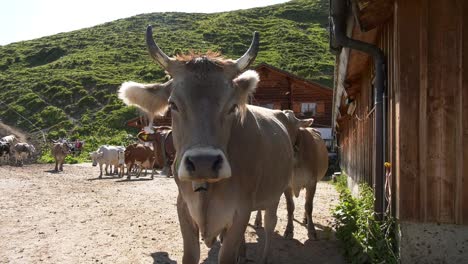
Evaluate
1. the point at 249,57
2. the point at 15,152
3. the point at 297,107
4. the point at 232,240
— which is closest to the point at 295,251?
the point at 232,240

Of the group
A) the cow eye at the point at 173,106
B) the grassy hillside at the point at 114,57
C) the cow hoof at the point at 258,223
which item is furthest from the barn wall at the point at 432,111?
the grassy hillside at the point at 114,57

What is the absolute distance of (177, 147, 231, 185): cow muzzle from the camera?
378 centimetres

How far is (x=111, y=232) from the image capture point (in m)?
8.65

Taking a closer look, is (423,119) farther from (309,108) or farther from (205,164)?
(309,108)

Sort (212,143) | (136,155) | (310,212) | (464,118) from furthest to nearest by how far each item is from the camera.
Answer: (136,155)
(310,212)
(464,118)
(212,143)

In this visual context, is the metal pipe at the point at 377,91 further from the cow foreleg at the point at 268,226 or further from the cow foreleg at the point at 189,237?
the cow foreleg at the point at 189,237

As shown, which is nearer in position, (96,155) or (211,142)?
(211,142)

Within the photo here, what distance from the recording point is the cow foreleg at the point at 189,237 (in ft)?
15.5

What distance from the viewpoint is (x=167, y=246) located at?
25.0ft

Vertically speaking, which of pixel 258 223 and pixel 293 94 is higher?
pixel 293 94

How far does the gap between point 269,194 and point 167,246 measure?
8.44 feet

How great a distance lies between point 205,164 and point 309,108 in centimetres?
3182

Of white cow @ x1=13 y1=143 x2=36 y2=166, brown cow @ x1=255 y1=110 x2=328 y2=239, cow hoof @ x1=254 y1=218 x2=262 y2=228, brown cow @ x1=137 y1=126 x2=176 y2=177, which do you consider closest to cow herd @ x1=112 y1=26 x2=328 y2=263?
brown cow @ x1=137 y1=126 x2=176 y2=177

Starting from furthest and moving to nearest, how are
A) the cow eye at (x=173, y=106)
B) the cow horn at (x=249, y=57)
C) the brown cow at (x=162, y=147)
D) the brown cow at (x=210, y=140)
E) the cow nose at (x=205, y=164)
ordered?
the brown cow at (x=162, y=147)
the cow horn at (x=249, y=57)
the cow eye at (x=173, y=106)
the brown cow at (x=210, y=140)
the cow nose at (x=205, y=164)
